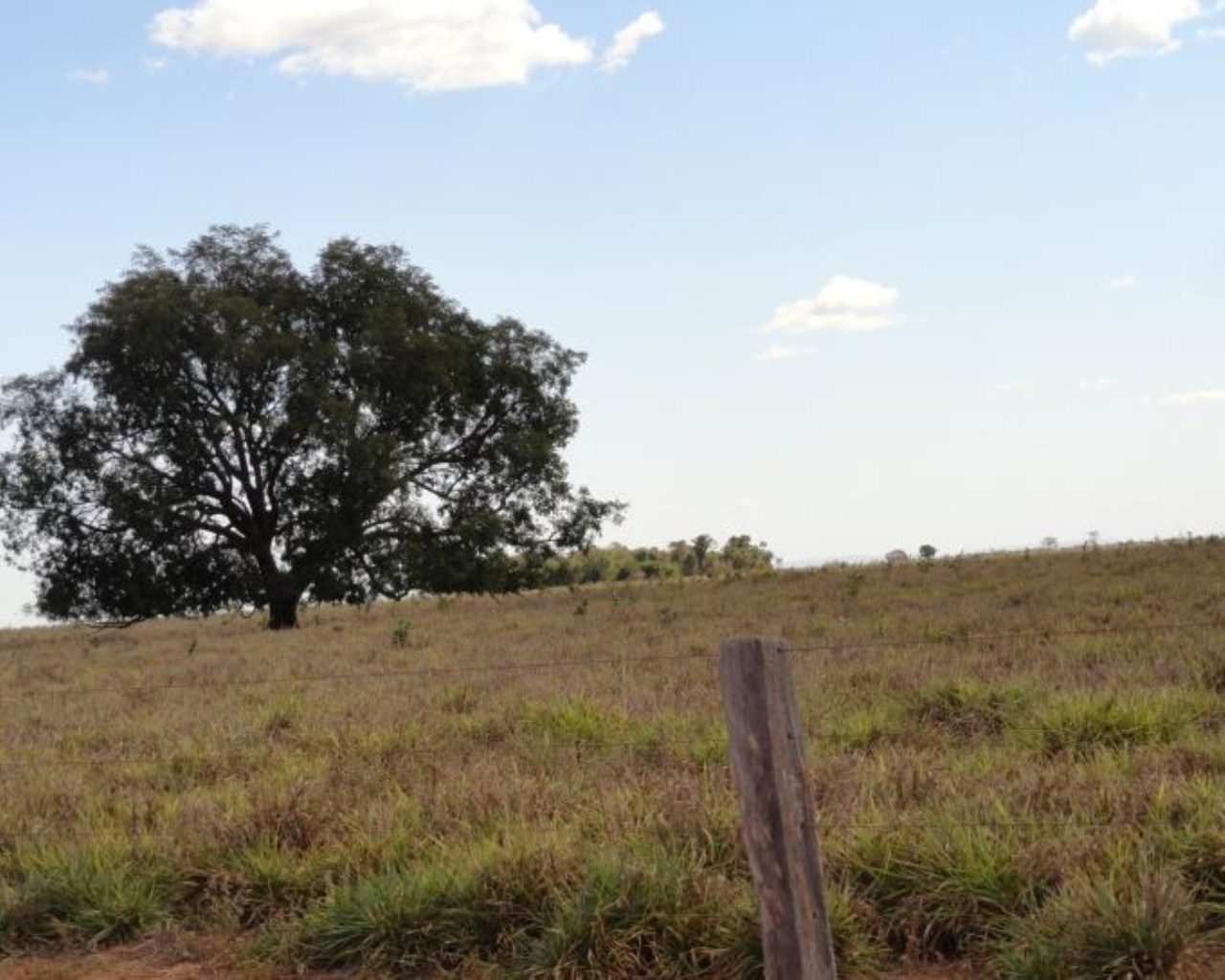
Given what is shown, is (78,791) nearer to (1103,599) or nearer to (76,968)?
(76,968)

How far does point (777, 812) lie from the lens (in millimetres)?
4441

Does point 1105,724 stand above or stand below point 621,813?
below

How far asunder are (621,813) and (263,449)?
26324mm

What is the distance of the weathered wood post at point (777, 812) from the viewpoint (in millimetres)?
4414

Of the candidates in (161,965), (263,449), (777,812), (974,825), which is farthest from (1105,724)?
(263,449)

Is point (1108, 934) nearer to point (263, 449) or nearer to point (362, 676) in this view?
point (362, 676)

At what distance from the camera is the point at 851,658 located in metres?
Result: 12.5

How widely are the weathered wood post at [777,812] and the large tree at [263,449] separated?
25416 millimetres

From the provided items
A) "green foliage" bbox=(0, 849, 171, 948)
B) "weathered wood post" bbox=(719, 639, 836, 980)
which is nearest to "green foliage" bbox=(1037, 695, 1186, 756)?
"weathered wood post" bbox=(719, 639, 836, 980)

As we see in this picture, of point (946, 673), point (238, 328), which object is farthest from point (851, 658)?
point (238, 328)

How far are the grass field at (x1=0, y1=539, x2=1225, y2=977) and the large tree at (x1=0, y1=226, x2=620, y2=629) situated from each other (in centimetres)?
1688

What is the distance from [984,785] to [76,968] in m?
4.43

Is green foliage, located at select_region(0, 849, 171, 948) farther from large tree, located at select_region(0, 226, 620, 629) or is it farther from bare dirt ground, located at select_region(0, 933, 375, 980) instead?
large tree, located at select_region(0, 226, 620, 629)

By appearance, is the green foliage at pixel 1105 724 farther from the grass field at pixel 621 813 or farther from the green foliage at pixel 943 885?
the green foliage at pixel 943 885
